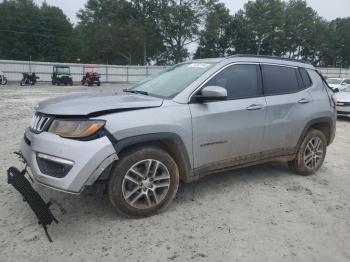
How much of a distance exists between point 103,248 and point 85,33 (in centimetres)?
6678

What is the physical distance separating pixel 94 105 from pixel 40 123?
0.58 metres

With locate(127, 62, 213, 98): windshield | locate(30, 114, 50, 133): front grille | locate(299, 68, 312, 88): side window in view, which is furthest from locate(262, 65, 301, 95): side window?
locate(30, 114, 50, 133): front grille

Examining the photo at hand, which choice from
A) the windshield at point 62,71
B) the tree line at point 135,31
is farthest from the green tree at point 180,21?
the windshield at point 62,71

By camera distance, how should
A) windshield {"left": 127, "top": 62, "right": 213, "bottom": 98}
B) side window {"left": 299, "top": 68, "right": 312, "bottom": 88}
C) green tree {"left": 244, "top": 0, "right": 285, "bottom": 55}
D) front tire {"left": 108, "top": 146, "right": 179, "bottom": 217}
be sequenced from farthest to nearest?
green tree {"left": 244, "top": 0, "right": 285, "bottom": 55} → side window {"left": 299, "top": 68, "right": 312, "bottom": 88} → windshield {"left": 127, "top": 62, "right": 213, "bottom": 98} → front tire {"left": 108, "top": 146, "right": 179, "bottom": 217}

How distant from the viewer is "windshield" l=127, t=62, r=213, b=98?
3992 mm

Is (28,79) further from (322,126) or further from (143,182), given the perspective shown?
(143,182)

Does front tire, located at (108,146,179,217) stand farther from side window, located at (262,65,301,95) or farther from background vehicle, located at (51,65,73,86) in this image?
background vehicle, located at (51,65,73,86)

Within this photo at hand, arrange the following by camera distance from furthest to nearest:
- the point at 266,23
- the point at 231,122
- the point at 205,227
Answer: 1. the point at 266,23
2. the point at 231,122
3. the point at 205,227

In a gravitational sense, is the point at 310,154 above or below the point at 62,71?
below

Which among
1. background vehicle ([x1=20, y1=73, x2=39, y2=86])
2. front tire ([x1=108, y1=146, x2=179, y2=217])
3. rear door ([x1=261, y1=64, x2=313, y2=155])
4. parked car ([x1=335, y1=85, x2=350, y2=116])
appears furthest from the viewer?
background vehicle ([x1=20, y1=73, x2=39, y2=86])

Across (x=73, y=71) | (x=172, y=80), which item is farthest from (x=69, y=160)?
(x=73, y=71)

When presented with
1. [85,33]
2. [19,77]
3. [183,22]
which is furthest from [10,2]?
[19,77]

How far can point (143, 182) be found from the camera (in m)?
3.51

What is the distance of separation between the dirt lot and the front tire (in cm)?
15
